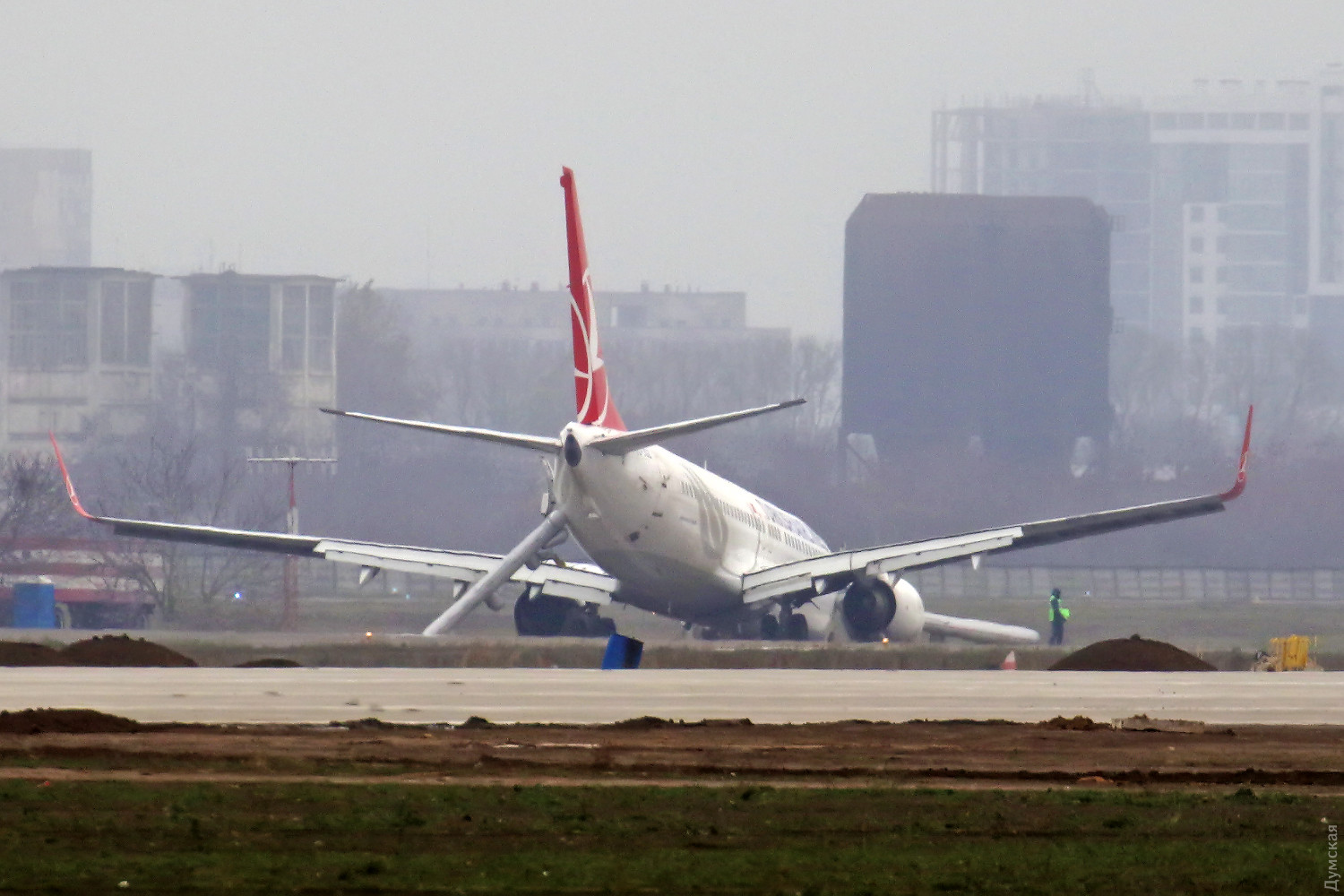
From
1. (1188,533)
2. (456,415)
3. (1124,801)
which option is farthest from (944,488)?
(1124,801)

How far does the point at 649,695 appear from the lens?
26.3 m

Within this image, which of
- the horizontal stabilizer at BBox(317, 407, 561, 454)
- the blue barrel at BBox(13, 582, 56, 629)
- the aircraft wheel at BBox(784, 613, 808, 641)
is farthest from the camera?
the blue barrel at BBox(13, 582, 56, 629)

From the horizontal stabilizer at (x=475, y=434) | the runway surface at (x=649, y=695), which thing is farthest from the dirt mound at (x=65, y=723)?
the horizontal stabilizer at (x=475, y=434)

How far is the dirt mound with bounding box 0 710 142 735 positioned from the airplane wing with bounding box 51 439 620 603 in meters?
28.3

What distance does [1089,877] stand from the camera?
12047mm

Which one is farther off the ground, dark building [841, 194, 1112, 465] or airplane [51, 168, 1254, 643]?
dark building [841, 194, 1112, 465]

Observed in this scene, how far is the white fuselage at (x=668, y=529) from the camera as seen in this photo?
151 feet

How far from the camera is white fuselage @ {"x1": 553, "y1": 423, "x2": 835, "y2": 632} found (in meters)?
46.0

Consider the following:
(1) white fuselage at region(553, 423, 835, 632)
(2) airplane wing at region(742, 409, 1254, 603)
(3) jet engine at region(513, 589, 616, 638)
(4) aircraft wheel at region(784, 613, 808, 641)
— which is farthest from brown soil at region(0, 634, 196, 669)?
(4) aircraft wheel at region(784, 613, 808, 641)

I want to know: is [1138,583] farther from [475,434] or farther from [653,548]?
[475,434]

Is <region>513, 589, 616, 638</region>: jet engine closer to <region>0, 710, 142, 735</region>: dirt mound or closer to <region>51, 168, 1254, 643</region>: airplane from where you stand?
<region>51, 168, 1254, 643</region>: airplane

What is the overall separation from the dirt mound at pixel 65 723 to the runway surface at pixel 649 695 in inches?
38.4

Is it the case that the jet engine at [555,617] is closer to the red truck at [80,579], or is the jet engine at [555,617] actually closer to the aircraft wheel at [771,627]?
the aircraft wheel at [771,627]

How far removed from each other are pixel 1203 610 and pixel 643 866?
279 ft
